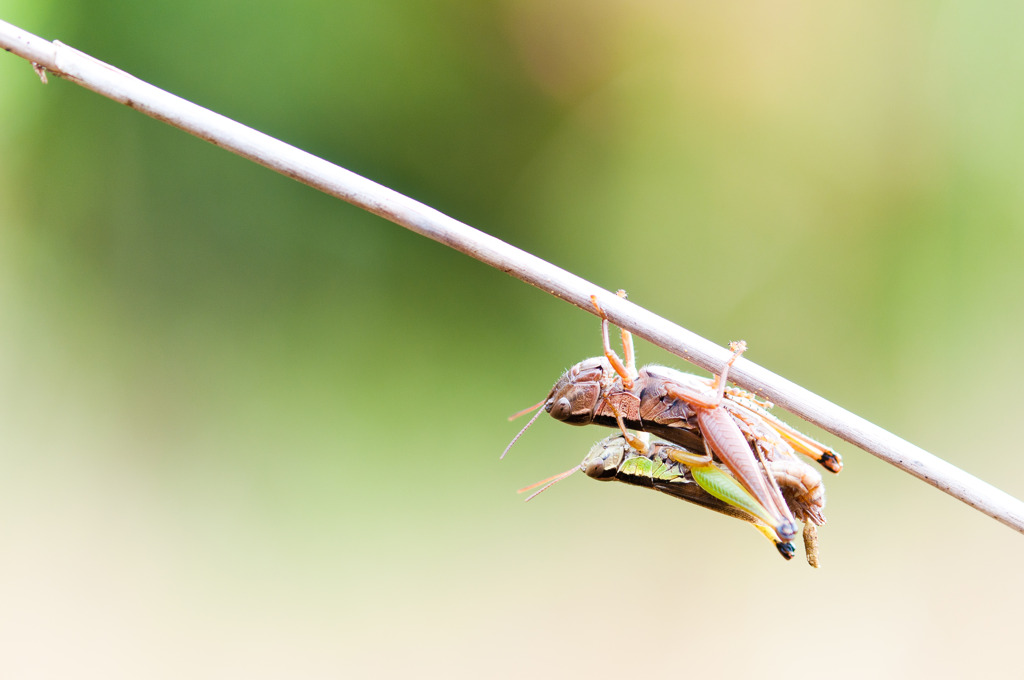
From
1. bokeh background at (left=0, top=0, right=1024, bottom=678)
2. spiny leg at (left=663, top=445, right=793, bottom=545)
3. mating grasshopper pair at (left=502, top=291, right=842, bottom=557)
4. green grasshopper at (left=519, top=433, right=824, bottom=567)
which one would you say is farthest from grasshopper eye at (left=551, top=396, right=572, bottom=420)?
bokeh background at (left=0, top=0, right=1024, bottom=678)

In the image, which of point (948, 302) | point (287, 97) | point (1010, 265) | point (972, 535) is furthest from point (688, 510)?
point (287, 97)

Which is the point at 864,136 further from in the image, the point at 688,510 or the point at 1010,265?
the point at 688,510

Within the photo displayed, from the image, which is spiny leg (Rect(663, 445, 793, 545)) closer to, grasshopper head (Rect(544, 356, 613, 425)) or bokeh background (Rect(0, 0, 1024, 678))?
grasshopper head (Rect(544, 356, 613, 425))

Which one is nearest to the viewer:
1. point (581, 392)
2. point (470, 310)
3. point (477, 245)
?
point (477, 245)

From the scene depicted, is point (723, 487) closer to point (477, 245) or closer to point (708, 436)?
point (708, 436)

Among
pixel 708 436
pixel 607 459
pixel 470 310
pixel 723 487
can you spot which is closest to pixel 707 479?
pixel 723 487

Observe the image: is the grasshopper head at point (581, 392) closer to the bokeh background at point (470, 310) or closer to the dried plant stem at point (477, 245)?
the dried plant stem at point (477, 245)

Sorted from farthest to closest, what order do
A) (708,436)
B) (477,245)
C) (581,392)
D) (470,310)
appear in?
(470,310) → (581,392) → (708,436) → (477,245)
